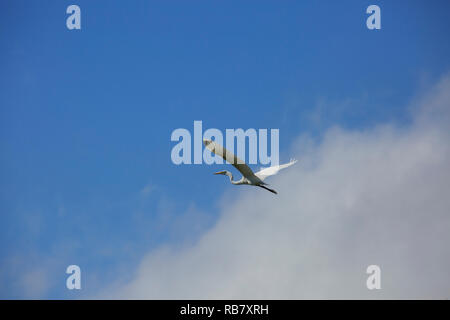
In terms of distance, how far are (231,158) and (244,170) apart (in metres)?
3.32

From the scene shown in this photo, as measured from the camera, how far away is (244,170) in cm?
3703

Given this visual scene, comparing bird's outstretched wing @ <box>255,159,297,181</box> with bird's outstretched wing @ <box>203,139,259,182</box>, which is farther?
bird's outstretched wing @ <box>255,159,297,181</box>

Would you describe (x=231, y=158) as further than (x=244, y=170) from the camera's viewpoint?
No

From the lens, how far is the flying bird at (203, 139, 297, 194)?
32.5 meters

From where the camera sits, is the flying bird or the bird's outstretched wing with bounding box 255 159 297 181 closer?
the flying bird

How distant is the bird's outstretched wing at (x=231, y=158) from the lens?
32.1m

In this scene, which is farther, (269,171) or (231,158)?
(269,171)

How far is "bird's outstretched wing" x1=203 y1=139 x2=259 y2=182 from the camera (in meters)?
32.1
